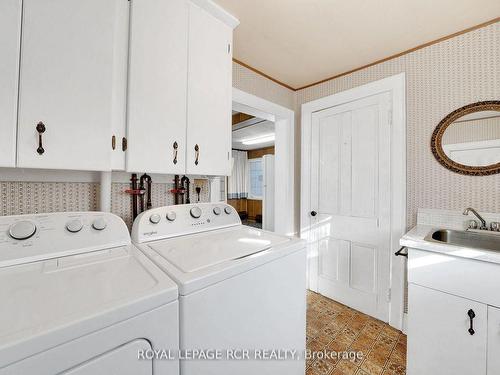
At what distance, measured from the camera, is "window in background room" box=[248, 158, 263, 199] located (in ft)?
24.0

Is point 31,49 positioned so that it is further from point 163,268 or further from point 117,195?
point 163,268

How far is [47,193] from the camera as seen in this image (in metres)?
1.11

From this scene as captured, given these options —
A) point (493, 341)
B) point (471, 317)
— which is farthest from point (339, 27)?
point (493, 341)

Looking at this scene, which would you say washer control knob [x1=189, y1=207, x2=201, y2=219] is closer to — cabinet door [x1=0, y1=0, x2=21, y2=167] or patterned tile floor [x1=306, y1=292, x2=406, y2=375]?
cabinet door [x1=0, y1=0, x2=21, y2=167]

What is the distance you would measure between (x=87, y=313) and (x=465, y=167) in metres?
2.30

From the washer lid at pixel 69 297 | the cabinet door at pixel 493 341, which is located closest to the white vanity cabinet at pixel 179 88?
the washer lid at pixel 69 297

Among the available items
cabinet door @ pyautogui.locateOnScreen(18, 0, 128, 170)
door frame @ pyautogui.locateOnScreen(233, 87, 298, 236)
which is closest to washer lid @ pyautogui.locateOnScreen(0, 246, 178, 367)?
cabinet door @ pyautogui.locateOnScreen(18, 0, 128, 170)

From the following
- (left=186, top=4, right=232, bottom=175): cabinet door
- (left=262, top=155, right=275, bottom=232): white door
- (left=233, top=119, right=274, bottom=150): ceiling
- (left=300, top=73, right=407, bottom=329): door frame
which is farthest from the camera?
(left=262, top=155, right=275, bottom=232): white door

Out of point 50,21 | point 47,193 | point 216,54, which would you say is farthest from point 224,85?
point 47,193

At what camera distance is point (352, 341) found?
5.74 ft

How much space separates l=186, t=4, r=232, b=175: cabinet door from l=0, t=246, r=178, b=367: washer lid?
675 mm

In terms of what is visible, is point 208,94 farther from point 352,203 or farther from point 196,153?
point 352,203

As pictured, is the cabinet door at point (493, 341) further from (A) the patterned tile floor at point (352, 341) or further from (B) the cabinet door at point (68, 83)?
(B) the cabinet door at point (68, 83)

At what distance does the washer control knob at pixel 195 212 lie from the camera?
4.30 ft
